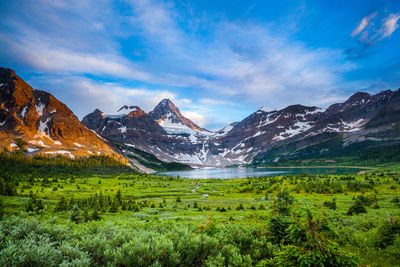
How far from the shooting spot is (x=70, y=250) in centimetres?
584

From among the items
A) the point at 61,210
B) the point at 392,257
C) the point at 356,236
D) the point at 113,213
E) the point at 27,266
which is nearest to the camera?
the point at 27,266

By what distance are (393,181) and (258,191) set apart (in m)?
37.1

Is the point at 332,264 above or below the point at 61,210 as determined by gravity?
above

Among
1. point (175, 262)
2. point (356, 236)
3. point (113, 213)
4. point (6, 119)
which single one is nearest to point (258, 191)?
point (113, 213)

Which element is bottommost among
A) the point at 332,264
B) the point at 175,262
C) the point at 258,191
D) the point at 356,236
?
the point at 258,191

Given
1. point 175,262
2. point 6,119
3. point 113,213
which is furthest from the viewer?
point 6,119

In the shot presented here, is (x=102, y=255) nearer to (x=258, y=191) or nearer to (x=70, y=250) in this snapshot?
(x=70, y=250)

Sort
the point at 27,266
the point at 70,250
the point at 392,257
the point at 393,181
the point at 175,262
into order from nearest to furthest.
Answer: the point at 27,266, the point at 70,250, the point at 175,262, the point at 392,257, the point at 393,181

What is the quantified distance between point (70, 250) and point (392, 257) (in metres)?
13.9

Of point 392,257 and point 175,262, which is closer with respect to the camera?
point 175,262

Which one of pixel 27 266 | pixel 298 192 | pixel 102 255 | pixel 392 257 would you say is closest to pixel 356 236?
pixel 392 257

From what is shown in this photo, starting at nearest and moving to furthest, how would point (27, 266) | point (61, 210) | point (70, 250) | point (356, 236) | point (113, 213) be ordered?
point (27, 266) → point (70, 250) → point (356, 236) → point (61, 210) → point (113, 213)

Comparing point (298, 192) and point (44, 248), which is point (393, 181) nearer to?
point (298, 192)

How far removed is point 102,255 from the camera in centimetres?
638
